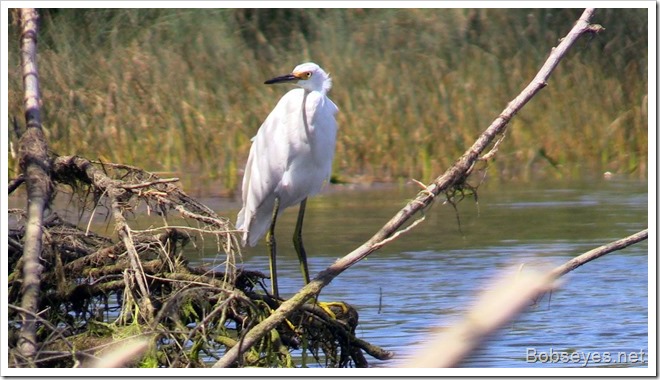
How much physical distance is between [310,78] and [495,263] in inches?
93.3

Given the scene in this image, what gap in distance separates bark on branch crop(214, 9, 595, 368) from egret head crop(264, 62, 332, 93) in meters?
1.73

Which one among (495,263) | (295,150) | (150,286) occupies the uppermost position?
(295,150)

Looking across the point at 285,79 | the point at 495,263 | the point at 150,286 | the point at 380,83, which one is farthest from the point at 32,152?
the point at 380,83

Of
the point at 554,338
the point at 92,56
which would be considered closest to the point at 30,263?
the point at 554,338

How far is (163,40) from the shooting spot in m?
11.2

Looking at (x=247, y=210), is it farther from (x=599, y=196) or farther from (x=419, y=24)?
(x=419, y=24)

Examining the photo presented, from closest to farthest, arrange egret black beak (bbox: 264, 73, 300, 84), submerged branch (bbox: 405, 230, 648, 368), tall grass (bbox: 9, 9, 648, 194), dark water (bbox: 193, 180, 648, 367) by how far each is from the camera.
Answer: submerged branch (bbox: 405, 230, 648, 368) < dark water (bbox: 193, 180, 648, 367) < egret black beak (bbox: 264, 73, 300, 84) < tall grass (bbox: 9, 9, 648, 194)

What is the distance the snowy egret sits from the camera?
562 cm

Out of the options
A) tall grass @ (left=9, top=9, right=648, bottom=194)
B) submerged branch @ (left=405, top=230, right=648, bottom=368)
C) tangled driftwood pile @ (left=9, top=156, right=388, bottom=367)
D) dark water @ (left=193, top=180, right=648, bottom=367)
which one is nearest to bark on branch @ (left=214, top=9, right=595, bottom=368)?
tangled driftwood pile @ (left=9, top=156, right=388, bottom=367)

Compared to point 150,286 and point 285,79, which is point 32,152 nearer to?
point 150,286

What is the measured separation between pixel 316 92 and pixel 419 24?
6384 mm

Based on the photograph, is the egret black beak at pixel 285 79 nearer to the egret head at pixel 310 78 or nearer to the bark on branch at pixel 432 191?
the egret head at pixel 310 78

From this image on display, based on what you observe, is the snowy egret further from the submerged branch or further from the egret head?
the submerged branch

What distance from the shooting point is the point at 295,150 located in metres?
5.67
